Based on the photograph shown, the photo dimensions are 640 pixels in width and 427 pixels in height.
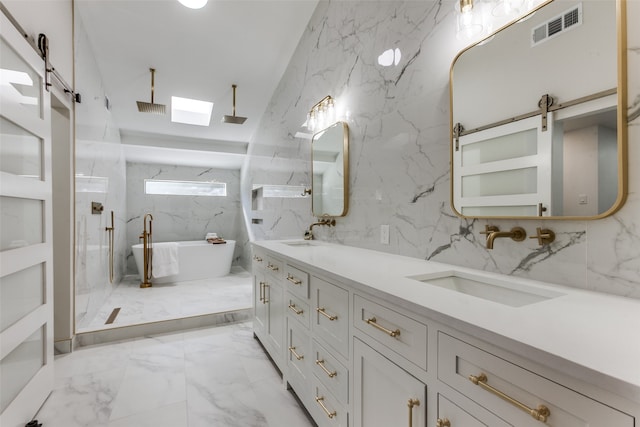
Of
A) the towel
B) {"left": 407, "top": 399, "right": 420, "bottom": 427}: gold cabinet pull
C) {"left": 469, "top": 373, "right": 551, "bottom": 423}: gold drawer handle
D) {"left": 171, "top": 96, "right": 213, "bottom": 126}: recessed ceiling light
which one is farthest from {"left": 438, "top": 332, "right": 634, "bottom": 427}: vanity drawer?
the towel

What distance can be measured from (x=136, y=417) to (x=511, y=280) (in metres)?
1.99

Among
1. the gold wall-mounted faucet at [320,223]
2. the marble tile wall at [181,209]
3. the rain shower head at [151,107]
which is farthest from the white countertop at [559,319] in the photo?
the marble tile wall at [181,209]

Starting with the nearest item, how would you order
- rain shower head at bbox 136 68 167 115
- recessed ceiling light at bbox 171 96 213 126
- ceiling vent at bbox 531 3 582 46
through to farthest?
1. ceiling vent at bbox 531 3 582 46
2. rain shower head at bbox 136 68 167 115
3. recessed ceiling light at bbox 171 96 213 126

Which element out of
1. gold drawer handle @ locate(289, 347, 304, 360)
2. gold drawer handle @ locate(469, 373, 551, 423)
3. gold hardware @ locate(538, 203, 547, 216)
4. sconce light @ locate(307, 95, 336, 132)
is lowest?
gold drawer handle @ locate(289, 347, 304, 360)

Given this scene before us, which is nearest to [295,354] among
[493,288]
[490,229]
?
[493,288]

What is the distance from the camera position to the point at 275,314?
1999mm

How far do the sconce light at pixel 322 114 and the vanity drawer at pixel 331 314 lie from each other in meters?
1.53

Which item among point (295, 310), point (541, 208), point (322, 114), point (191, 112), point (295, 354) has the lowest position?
point (295, 354)

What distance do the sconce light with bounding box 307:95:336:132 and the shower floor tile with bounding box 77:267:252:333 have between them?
2.01 meters

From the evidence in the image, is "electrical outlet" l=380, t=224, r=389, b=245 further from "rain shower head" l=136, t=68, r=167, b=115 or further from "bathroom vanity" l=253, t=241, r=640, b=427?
"rain shower head" l=136, t=68, r=167, b=115

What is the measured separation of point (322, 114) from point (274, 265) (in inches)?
54.3

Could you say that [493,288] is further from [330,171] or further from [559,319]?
[330,171]

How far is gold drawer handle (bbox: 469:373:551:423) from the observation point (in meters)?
0.55

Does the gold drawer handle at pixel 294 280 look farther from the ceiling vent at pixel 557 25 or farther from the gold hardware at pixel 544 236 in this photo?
the ceiling vent at pixel 557 25
